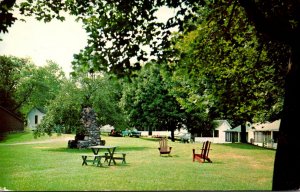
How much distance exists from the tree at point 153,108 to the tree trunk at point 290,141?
2312 centimetres

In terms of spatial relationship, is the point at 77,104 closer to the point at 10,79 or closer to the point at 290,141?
the point at 10,79

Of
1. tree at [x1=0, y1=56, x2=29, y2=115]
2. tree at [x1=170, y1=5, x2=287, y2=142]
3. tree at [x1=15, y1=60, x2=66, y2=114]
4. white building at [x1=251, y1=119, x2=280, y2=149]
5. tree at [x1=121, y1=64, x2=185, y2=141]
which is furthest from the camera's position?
tree at [x1=121, y1=64, x2=185, y2=141]

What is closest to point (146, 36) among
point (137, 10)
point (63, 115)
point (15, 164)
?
point (137, 10)

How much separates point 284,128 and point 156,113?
25125mm

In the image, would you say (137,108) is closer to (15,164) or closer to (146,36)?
(15,164)

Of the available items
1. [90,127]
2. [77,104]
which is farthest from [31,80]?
[90,127]

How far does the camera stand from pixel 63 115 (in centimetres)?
1770

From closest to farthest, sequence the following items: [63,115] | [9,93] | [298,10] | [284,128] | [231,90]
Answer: [284,128] → [298,10] → [231,90] → [9,93] → [63,115]

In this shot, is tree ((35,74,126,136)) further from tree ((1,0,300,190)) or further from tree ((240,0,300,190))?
tree ((240,0,300,190))

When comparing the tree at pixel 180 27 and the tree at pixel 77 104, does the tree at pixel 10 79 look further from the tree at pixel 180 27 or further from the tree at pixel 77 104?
the tree at pixel 77 104

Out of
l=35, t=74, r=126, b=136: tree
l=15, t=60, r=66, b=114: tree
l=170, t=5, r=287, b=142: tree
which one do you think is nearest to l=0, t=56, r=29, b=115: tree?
l=15, t=60, r=66, b=114: tree

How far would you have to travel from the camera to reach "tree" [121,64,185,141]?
2849cm

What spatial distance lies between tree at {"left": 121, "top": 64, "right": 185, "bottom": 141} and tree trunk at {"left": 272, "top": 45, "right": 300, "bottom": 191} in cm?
2312

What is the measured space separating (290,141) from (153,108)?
25270 millimetres
